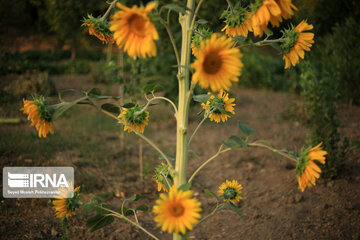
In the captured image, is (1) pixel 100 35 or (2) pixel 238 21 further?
(1) pixel 100 35

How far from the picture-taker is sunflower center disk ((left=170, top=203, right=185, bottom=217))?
1.01 m

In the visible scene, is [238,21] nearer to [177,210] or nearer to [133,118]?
[133,118]

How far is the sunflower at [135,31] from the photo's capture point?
35.9 inches

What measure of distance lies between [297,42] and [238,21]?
0.80 feet

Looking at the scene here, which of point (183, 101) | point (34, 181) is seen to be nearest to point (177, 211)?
point (183, 101)

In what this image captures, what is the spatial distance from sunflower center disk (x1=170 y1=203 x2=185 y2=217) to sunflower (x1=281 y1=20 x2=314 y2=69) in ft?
2.21

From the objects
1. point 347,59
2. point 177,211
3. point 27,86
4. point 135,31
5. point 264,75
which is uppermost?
point 264,75

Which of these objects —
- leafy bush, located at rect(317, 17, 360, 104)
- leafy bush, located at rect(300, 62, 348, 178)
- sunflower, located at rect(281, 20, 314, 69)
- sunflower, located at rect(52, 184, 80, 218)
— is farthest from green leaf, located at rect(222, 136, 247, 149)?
leafy bush, located at rect(317, 17, 360, 104)

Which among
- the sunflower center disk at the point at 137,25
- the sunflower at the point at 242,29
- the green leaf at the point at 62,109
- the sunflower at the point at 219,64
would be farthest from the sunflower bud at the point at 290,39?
the green leaf at the point at 62,109

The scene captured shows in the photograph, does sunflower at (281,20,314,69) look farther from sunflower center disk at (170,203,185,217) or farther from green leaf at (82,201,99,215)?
green leaf at (82,201,99,215)

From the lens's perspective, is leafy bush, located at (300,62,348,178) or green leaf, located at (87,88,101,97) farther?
leafy bush, located at (300,62,348,178)

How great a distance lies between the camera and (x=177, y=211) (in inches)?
40.0

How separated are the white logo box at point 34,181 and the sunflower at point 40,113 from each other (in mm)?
1444

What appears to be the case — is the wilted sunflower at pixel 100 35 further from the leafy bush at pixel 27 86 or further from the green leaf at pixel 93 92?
the leafy bush at pixel 27 86
